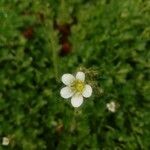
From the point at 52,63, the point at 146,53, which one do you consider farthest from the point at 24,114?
the point at 146,53

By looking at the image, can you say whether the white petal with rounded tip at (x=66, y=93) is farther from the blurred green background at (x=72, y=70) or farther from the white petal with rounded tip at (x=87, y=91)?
the blurred green background at (x=72, y=70)

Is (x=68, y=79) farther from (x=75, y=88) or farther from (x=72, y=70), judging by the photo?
(x=72, y=70)

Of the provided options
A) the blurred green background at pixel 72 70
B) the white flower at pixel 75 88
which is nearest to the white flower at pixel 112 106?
the blurred green background at pixel 72 70

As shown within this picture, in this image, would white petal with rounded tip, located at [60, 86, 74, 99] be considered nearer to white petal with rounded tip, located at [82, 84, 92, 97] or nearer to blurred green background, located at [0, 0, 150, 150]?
white petal with rounded tip, located at [82, 84, 92, 97]

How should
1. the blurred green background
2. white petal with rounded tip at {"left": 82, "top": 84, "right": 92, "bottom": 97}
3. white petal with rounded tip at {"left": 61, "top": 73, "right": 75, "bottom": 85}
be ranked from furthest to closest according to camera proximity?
the blurred green background, white petal with rounded tip at {"left": 61, "top": 73, "right": 75, "bottom": 85}, white petal with rounded tip at {"left": 82, "top": 84, "right": 92, "bottom": 97}

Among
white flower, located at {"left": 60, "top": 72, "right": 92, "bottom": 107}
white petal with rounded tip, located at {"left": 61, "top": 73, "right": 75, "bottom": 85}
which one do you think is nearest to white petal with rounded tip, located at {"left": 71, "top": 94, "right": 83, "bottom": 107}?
white flower, located at {"left": 60, "top": 72, "right": 92, "bottom": 107}

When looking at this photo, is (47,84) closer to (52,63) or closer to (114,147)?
(52,63)
